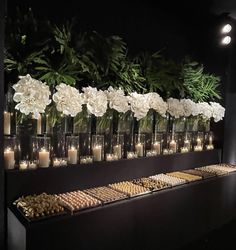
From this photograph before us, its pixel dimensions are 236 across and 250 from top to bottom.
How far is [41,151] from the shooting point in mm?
1978

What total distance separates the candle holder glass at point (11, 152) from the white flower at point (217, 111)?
227 cm

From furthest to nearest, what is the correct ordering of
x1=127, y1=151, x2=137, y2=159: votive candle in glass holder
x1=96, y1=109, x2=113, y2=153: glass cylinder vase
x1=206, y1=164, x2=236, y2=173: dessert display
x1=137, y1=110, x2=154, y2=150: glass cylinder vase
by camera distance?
x1=206, y1=164, x2=236, y2=173: dessert display < x1=137, y1=110, x2=154, y2=150: glass cylinder vase < x1=127, y1=151, x2=137, y2=159: votive candle in glass holder < x1=96, y1=109, x2=113, y2=153: glass cylinder vase

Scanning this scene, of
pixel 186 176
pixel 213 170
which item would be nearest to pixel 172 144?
pixel 186 176

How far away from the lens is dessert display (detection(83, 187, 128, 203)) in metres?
1.96

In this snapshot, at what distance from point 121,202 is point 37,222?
629 millimetres

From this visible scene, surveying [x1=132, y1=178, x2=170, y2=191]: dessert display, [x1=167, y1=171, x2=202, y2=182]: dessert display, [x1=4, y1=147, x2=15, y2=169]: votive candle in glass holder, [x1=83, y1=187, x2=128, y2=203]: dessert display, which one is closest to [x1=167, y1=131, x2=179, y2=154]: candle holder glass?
[x1=167, y1=171, x2=202, y2=182]: dessert display

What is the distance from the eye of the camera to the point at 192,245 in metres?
2.55

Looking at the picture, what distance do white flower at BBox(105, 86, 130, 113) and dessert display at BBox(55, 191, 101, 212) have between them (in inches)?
28.3

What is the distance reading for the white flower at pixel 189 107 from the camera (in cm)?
292

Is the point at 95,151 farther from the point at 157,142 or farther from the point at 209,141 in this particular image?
the point at 209,141

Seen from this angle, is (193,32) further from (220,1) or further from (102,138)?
(102,138)

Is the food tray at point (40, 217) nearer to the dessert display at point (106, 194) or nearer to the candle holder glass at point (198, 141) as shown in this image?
the dessert display at point (106, 194)

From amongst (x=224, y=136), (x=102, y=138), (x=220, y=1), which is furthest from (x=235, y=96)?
(x=102, y=138)

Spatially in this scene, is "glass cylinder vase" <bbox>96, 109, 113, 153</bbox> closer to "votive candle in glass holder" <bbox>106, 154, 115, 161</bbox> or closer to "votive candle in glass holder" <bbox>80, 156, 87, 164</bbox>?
"votive candle in glass holder" <bbox>106, 154, 115, 161</bbox>
